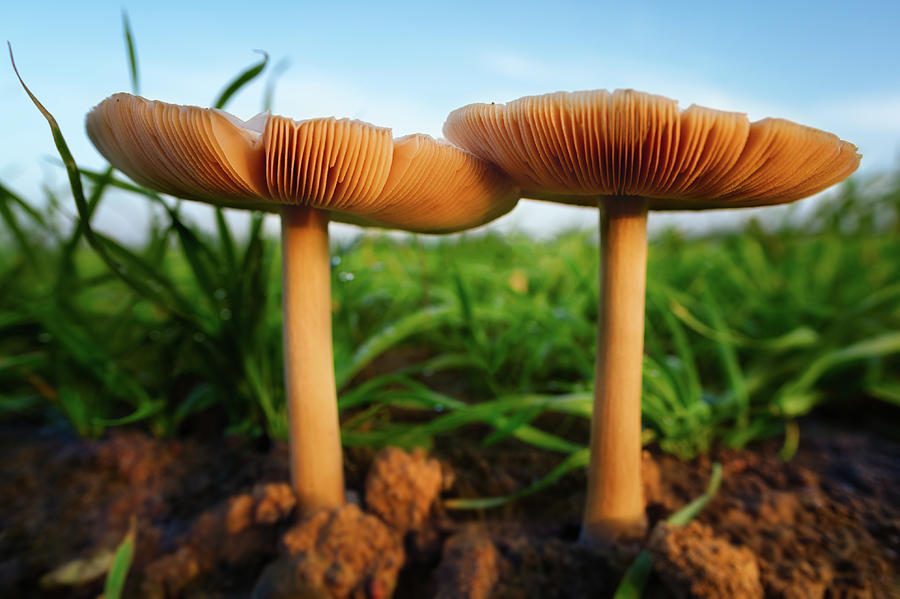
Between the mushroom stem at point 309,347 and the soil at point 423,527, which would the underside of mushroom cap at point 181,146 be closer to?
the mushroom stem at point 309,347

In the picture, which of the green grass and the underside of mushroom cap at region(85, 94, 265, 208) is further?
the green grass

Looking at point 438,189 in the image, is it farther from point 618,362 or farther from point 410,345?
point 410,345

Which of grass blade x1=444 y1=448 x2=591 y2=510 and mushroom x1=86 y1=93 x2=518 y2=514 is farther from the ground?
mushroom x1=86 y1=93 x2=518 y2=514

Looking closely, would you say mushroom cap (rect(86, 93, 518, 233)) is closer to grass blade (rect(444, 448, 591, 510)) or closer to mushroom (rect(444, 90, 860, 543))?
mushroom (rect(444, 90, 860, 543))

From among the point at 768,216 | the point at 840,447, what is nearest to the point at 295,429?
the point at 840,447

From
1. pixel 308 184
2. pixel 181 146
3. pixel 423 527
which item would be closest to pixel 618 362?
pixel 423 527

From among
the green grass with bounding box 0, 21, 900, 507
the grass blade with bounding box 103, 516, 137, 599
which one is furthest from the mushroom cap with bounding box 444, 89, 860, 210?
the grass blade with bounding box 103, 516, 137, 599
